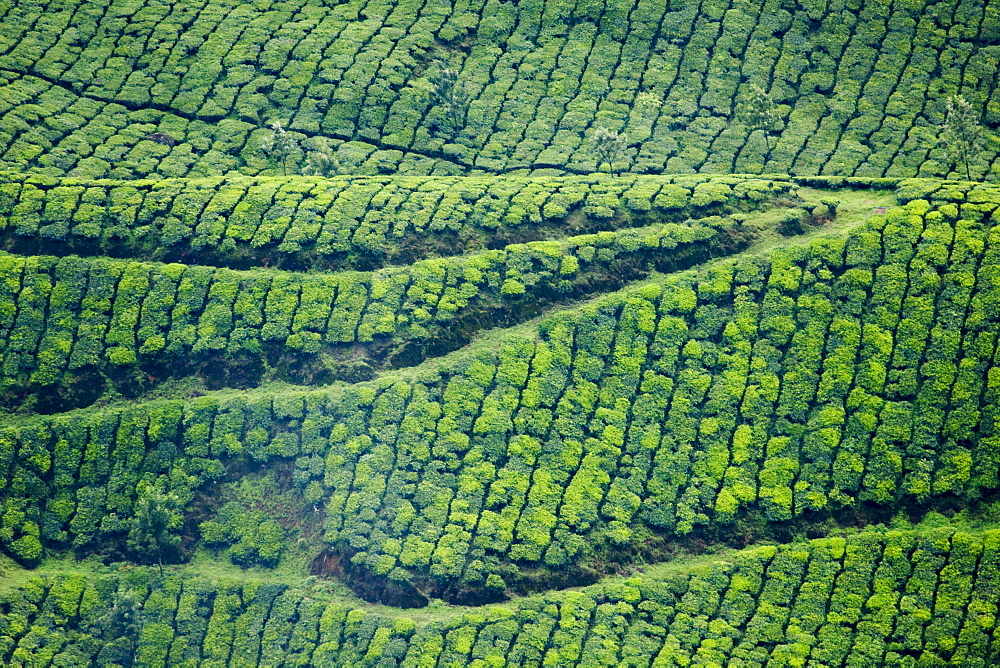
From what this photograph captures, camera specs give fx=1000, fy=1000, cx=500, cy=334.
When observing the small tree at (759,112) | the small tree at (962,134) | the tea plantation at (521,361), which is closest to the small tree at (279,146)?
the tea plantation at (521,361)

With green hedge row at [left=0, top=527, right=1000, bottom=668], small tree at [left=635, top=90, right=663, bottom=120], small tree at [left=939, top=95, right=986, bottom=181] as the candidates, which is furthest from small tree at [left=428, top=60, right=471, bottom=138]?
green hedge row at [left=0, top=527, right=1000, bottom=668]

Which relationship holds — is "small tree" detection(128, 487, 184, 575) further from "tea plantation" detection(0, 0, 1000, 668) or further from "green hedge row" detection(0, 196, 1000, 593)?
"green hedge row" detection(0, 196, 1000, 593)

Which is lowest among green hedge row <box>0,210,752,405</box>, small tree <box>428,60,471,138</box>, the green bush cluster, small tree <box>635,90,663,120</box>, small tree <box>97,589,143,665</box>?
small tree <box>97,589,143,665</box>

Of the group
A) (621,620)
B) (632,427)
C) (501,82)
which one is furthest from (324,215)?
(621,620)

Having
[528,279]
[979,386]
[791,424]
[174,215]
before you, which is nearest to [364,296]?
[528,279]

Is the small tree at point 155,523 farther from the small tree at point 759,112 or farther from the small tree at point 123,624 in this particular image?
the small tree at point 759,112
